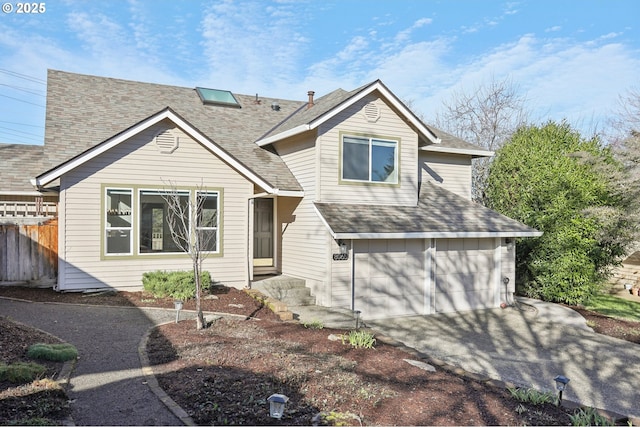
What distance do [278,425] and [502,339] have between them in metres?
7.21

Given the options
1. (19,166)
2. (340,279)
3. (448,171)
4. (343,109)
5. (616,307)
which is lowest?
(616,307)

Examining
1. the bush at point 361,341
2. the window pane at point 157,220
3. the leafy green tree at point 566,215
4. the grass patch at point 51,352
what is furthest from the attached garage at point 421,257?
the grass patch at point 51,352

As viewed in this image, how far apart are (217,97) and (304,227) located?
731 centimetres

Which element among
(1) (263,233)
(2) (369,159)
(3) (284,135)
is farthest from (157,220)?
(2) (369,159)

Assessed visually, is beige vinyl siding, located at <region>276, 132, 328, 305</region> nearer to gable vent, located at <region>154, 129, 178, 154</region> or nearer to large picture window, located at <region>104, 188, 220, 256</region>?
large picture window, located at <region>104, 188, 220, 256</region>

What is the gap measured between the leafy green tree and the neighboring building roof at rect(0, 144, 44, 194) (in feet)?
48.9

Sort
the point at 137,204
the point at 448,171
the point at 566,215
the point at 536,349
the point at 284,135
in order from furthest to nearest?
the point at 448,171 → the point at 566,215 → the point at 284,135 → the point at 137,204 → the point at 536,349

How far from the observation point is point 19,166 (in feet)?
43.9

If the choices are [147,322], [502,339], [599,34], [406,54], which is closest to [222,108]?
[406,54]

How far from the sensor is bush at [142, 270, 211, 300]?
10.8m

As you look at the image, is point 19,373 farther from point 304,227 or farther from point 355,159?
point 355,159

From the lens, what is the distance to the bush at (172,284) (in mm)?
10828

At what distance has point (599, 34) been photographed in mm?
15055

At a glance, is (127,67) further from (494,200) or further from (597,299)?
(597,299)
